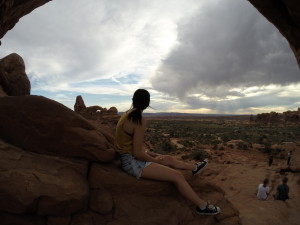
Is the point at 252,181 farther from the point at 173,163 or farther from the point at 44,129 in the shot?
the point at 44,129

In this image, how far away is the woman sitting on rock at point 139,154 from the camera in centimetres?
422

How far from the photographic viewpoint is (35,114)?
432cm

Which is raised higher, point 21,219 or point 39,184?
point 39,184

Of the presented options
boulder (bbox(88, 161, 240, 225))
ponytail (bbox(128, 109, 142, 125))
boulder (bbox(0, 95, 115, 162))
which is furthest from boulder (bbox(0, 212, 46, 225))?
ponytail (bbox(128, 109, 142, 125))

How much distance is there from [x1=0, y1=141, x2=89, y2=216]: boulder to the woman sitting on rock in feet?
3.15

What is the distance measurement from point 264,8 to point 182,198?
6.37 meters

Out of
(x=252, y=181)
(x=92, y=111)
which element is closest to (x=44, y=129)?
(x=252, y=181)

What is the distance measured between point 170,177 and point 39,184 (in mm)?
2309


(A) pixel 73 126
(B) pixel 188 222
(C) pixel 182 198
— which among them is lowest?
(B) pixel 188 222

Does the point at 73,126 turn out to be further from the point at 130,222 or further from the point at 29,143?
the point at 130,222

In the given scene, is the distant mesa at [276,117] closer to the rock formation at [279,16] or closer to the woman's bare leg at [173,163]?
the rock formation at [279,16]

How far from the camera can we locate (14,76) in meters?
8.34

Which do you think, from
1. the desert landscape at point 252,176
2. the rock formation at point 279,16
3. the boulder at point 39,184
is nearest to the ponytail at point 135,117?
the boulder at point 39,184

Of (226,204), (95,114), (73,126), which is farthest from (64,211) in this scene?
(95,114)
